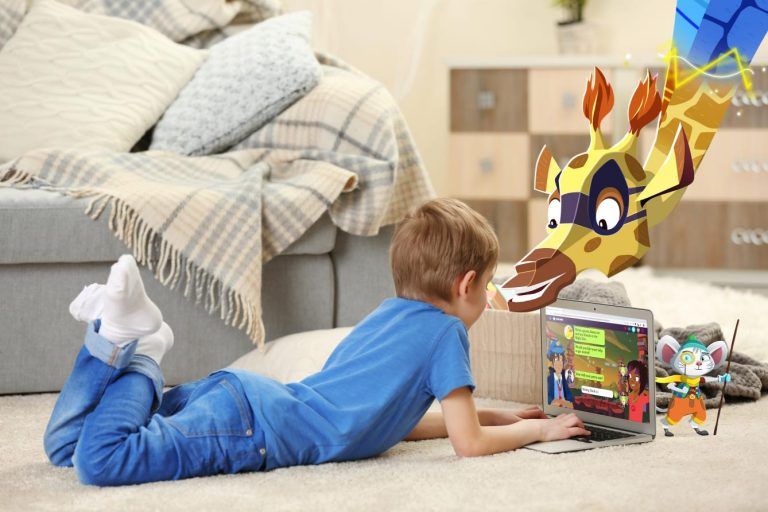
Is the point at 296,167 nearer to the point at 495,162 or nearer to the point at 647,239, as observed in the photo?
the point at 647,239

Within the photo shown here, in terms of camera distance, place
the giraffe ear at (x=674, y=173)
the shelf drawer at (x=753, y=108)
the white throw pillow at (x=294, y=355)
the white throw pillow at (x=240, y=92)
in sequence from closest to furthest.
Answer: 1. the giraffe ear at (x=674, y=173)
2. the white throw pillow at (x=294, y=355)
3. the white throw pillow at (x=240, y=92)
4. the shelf drawer at (x=753, y=108)

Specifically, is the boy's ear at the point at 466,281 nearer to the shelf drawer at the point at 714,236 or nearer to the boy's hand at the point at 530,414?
the boy's hand at the point at 530,414

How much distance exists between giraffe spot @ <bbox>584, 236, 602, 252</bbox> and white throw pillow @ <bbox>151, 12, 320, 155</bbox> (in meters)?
1.07

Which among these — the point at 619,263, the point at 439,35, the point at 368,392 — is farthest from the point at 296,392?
the point at 439,35

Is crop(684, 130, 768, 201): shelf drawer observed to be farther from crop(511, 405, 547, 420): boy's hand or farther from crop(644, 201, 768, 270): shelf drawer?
crop(511, 405, 547, 420): boy's hand

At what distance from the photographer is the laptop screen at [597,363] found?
146 centimetres

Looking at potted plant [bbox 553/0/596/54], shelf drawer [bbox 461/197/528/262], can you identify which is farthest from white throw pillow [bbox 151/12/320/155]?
potted plant [bbox 553/0/596/54]

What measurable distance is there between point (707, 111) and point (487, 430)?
1.68 ft

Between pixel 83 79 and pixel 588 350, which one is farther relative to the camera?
pixel 83 79

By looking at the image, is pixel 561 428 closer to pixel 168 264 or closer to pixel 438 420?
pixel 438 420

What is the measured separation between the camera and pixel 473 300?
1414 millimetres

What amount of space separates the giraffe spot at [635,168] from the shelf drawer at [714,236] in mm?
2125

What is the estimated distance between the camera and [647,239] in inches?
53.6

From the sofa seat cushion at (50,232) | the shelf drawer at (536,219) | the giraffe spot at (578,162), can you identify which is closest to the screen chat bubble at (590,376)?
the giraffe spot at (578,162)
